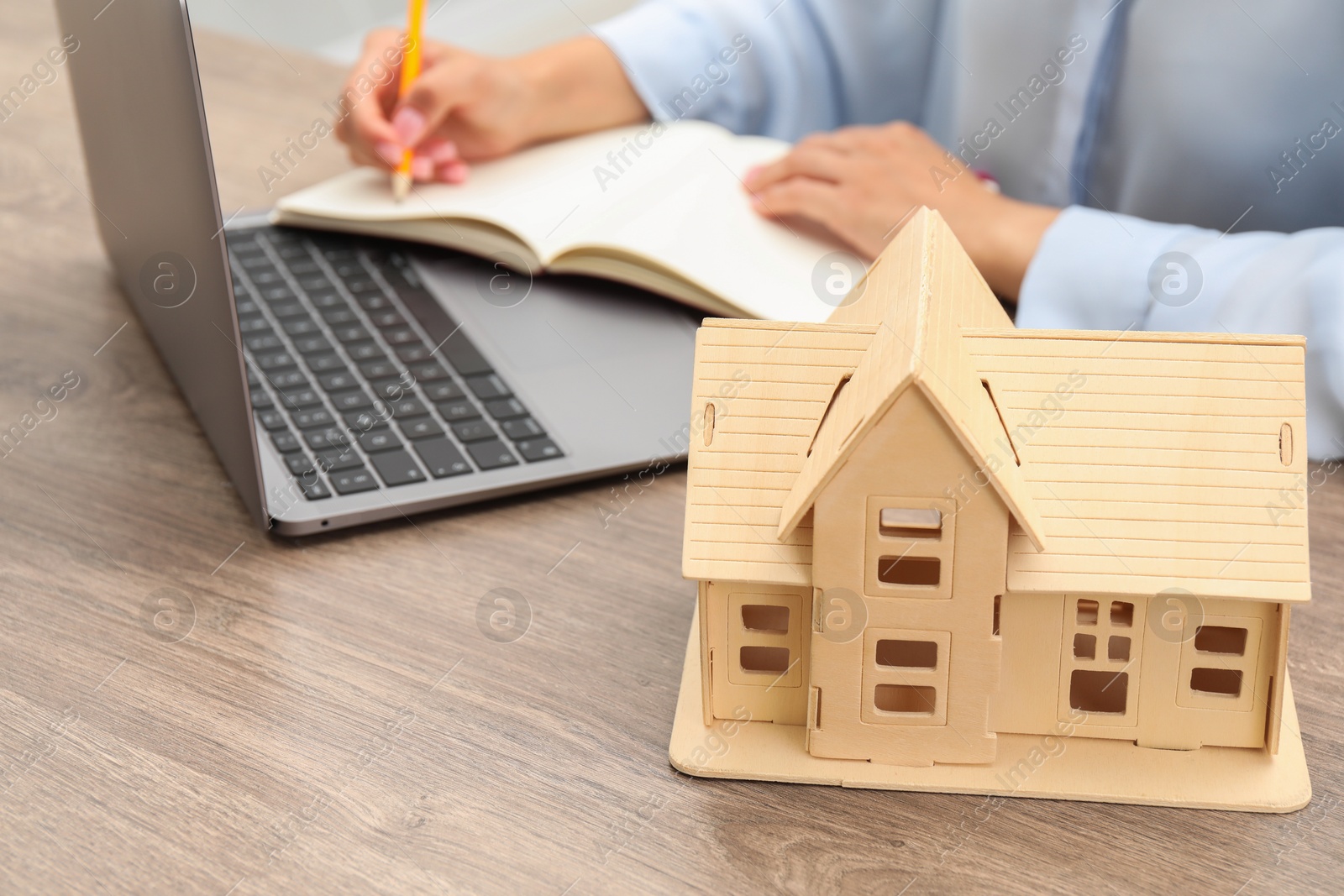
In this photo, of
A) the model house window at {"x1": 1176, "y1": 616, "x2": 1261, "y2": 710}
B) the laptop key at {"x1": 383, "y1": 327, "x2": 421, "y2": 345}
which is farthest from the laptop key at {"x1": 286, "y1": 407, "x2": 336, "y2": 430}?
the model house window at {"x1": 1176, "y1": 616, "x2": 1261, "y2": 710}

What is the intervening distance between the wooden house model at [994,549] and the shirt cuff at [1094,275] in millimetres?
334

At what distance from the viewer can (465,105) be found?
1104 mm

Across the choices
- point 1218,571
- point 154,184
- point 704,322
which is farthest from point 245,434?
point 1218,571

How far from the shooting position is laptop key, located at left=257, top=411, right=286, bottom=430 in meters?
0.80

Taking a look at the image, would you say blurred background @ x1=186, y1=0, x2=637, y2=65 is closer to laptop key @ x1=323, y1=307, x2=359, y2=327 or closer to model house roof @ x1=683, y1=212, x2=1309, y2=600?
laptop key @ x1=323, y1=307, x2=359, y2=327

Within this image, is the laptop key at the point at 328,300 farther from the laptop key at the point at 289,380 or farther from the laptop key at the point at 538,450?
the laptop key at the point at 538,450

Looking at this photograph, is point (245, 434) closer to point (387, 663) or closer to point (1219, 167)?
point (387, 663)

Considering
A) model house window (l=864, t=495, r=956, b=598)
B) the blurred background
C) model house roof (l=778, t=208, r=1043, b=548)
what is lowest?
the blurred background

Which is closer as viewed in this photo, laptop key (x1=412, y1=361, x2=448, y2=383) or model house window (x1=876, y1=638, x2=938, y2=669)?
model house window (x1=876, y1=638, x2=938, y2=669)

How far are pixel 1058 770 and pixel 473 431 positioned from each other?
434 mm

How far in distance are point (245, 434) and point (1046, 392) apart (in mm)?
471

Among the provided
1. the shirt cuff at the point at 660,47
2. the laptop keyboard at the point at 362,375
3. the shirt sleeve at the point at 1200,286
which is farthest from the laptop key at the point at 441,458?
the shirt cuff at the point at 660,47

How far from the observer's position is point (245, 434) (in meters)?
0.71

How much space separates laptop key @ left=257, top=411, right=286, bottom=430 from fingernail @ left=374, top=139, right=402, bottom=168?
33 centimetres
